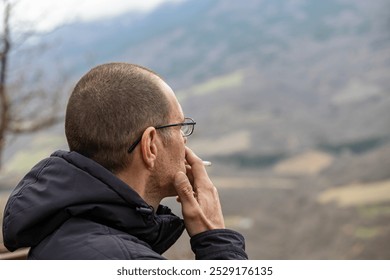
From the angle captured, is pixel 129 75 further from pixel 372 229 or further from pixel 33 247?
pixel 372 229

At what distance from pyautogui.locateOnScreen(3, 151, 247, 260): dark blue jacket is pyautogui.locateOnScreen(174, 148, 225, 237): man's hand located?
6 centimetres

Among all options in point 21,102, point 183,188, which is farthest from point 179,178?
point 21,102

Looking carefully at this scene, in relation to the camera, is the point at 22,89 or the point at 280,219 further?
the point at 280,219

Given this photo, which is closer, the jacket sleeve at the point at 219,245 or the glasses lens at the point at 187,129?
the jacket sleeve at the point at 219,245

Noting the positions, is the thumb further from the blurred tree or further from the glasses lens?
the blurred tree

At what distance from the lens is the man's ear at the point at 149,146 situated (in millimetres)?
1104

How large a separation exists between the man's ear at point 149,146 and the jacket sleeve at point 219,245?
0.17 m

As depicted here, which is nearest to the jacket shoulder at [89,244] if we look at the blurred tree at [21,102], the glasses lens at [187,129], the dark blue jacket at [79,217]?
the dark blue jacket at [79,217]

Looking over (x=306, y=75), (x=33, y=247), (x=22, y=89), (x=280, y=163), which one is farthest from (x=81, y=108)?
(x=306, y=75)

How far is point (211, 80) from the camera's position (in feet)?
71.4

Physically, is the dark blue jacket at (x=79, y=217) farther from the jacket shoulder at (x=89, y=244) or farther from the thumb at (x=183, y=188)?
the thumb at (x=183, y=188)

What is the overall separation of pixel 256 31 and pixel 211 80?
382 centimetres

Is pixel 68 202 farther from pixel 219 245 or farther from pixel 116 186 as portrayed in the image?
pixel 219 245

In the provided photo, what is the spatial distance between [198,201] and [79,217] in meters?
0.28
